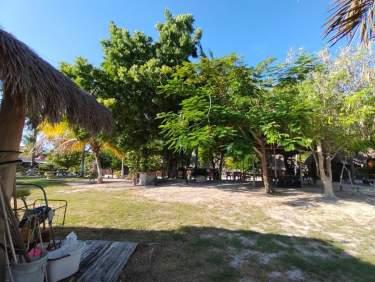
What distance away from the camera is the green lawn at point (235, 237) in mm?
3791

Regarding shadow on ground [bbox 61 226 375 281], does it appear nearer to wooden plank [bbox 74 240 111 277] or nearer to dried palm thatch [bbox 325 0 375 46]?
wooden plank [bbox 74 240 111 277]

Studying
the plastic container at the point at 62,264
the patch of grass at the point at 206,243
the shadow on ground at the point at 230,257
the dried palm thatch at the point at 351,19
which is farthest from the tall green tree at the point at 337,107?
the plastic container at the point at 62,264

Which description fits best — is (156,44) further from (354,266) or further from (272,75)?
(354,266)

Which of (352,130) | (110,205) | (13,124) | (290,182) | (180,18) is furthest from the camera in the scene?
(180,18)

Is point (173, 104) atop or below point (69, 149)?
atop

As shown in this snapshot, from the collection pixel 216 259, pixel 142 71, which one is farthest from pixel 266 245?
pixel 142 71

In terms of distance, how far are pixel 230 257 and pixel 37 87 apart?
374cm

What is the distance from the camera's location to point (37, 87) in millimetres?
2795

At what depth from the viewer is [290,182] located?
586 inches

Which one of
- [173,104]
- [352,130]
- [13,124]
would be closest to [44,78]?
[13,124]

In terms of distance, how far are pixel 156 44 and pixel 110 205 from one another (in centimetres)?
1107

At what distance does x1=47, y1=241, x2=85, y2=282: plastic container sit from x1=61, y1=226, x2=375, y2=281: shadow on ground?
0.66 meters

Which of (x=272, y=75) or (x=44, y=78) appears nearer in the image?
(x=44, y=78)

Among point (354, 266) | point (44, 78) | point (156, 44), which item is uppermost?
point (156, 44)
